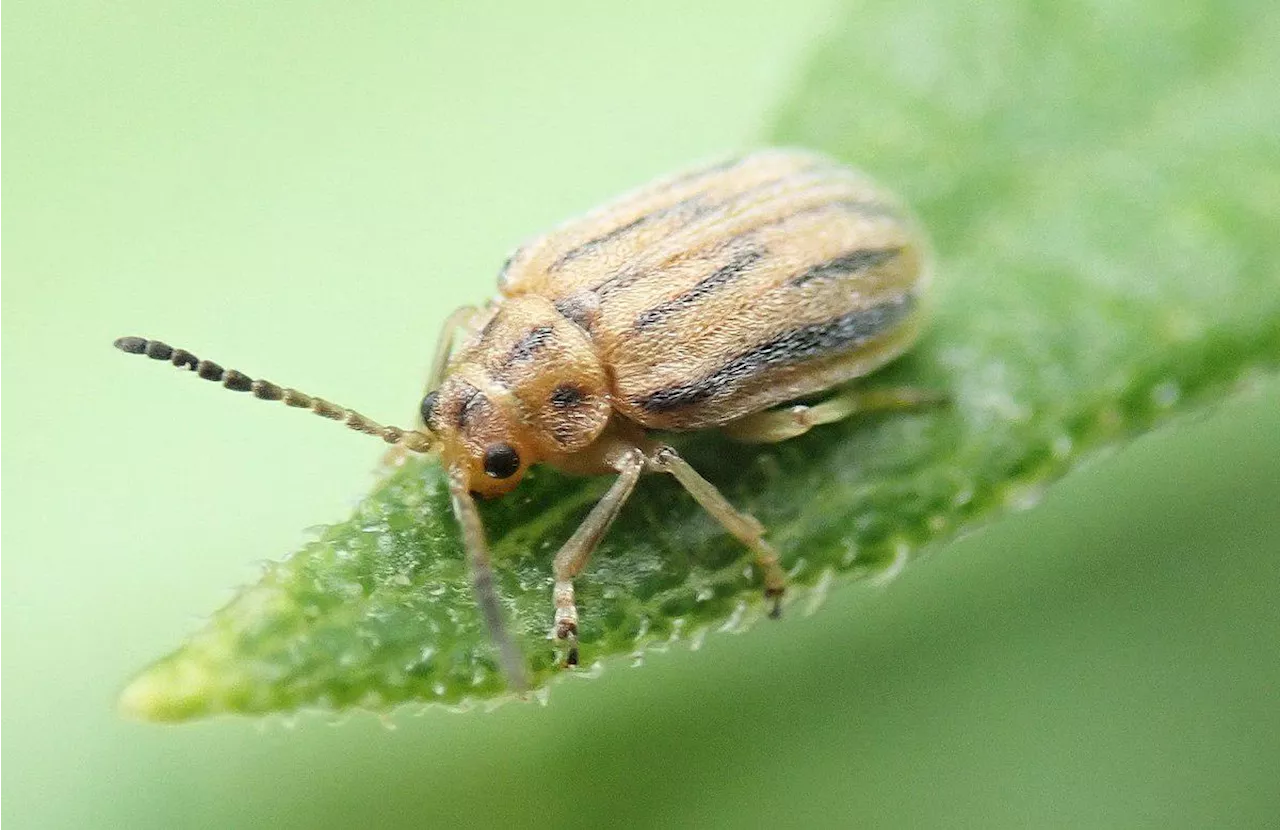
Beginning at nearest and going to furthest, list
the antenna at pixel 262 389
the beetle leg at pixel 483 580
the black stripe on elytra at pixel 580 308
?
the beetle leg at pixel 483 580 → the antenna at pixel 262 389 → the black stripe on elytra at pixel 580 308

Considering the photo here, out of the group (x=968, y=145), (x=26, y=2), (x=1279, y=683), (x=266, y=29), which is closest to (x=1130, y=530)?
(x=1279, y=683)

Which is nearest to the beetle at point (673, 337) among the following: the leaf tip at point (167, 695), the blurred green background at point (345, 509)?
the blurred green background at point (345, 509)

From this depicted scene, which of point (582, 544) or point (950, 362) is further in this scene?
point (950, 362)

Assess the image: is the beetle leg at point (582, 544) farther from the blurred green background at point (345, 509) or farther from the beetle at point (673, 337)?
the blurred green background at point (345, 509)

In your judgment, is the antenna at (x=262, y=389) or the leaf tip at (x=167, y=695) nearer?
the leaf tip at (x=167, y=695)

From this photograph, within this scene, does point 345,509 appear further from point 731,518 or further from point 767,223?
point 767,223

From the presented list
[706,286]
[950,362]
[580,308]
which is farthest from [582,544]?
[950,362]
